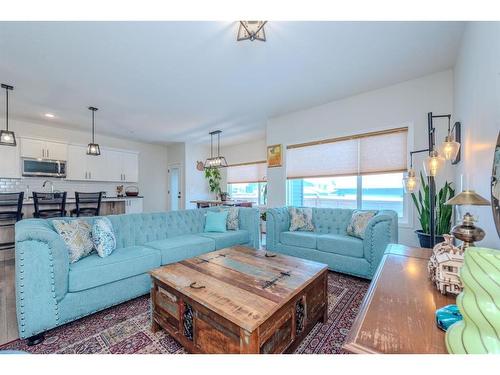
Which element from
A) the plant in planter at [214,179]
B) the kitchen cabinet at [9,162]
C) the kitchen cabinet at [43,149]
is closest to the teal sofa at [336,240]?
the plant in planter at [214,179]

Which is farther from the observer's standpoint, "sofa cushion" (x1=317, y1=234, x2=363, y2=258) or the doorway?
the doorway

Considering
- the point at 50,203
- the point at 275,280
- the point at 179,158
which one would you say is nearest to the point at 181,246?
the point at 275,280

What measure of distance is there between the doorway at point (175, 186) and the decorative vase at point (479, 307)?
23.3 ft

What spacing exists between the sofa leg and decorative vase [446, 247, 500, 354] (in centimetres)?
246

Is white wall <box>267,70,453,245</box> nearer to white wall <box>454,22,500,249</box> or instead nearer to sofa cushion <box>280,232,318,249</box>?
white wall <box>454,22,500,249</box>

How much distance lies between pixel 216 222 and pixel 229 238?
408 millimetres

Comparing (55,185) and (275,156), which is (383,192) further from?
(55,185)

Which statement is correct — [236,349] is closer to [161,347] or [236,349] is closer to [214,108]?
[161,347]

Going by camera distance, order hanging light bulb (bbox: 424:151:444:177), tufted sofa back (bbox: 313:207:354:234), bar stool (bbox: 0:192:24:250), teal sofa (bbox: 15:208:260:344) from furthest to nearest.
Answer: tufted sofa back (bbox: 313:207:354:234) → bar stool (bbox: 0:192:24:250) → hanging light bulb (bbox: 424:151:444:177) → teal sofa (bbox: 15:208:260:344)

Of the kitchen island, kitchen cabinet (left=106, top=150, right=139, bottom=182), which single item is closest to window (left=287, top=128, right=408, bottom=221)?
the kitchen island

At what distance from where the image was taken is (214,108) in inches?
167

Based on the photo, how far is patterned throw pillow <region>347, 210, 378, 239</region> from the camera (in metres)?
2.96

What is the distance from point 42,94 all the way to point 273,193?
4375 mm
